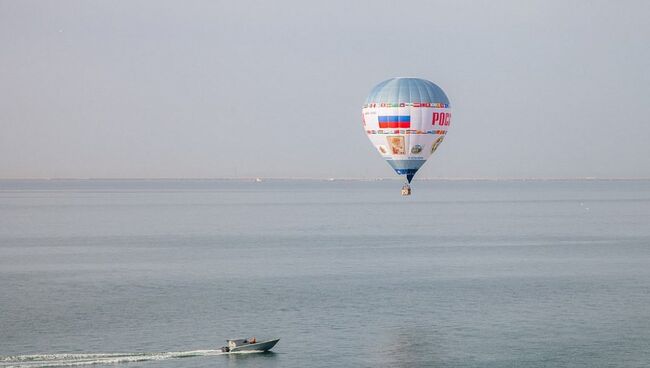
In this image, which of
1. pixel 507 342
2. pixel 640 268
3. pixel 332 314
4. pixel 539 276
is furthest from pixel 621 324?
pixel 640 268

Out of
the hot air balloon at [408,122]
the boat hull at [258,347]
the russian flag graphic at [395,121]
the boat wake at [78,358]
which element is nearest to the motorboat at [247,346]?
the boat hull at [258,347]

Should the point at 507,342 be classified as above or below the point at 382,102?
below

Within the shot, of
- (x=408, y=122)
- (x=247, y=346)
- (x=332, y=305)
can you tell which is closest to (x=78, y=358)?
(x=247, y=346)

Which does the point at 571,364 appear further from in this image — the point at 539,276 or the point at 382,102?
the point at 539,276

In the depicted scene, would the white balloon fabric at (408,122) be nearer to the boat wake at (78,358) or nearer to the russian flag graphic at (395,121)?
the russian flag graphic at (395,121)

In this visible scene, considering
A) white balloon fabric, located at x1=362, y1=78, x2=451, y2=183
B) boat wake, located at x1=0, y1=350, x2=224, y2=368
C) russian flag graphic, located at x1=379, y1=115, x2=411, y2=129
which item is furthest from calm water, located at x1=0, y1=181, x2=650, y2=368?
russian flag graphic, located at x1=379, y1=115, x2=411, y2=129

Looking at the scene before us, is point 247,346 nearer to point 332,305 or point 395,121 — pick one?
point 332,305
